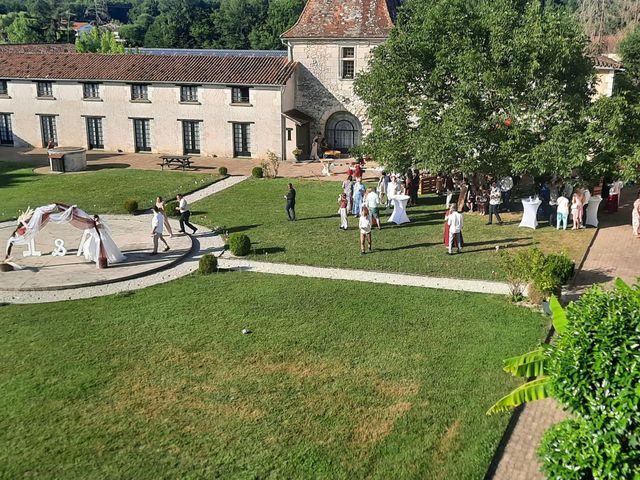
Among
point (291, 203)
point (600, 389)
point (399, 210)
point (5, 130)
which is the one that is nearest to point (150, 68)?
point (5, 130)

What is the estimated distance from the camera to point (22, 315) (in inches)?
648

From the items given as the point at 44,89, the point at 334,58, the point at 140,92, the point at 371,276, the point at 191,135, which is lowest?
the point at 371,276

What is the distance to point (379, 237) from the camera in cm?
2381

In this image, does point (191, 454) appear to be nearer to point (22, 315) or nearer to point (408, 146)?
point (22, 315)

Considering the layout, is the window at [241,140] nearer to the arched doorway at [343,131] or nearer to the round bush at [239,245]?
the arched doorway at [343,131]

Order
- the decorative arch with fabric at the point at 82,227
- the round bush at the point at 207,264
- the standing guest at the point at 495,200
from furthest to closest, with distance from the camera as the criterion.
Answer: the standing guest at the point at 495,200 → the decorative arch with fabric at the point at 82,227 → the round bush at the point at 207,264

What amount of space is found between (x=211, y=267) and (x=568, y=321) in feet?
44.0

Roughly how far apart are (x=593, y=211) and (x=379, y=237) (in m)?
8.26

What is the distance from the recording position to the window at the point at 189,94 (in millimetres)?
40906

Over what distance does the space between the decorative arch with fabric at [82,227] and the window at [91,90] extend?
78.0 ft

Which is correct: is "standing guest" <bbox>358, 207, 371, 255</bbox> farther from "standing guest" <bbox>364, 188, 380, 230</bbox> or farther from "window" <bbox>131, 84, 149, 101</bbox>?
"window" <bbox>131, 84, 149, 101</bbox>

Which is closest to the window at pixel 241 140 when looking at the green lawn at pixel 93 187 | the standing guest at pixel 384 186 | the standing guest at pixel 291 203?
the green lawn at pixel 93 187

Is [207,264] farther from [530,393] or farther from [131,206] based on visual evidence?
[530,393]

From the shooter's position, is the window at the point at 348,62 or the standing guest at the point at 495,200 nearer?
the standing guest at the point at 495,200
